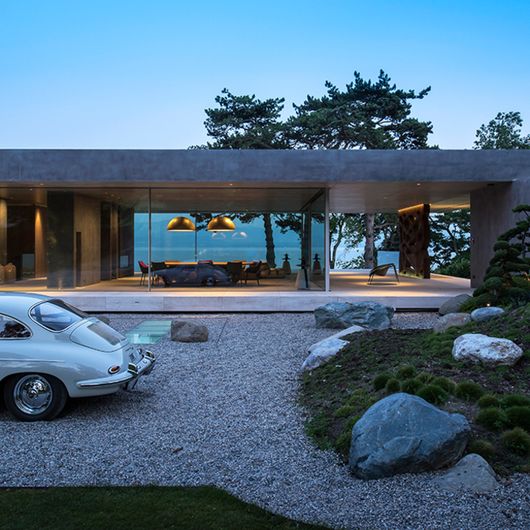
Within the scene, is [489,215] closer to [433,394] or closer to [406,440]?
[433,394]

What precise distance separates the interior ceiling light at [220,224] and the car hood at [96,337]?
9045mm

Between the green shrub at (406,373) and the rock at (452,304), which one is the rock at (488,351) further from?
the rock at (452,304)

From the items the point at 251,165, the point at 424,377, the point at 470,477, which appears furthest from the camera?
the point at 251,165

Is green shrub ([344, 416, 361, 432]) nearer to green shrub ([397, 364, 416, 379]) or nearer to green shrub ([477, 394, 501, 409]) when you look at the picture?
green shrub ([397, 364, 416, 379])

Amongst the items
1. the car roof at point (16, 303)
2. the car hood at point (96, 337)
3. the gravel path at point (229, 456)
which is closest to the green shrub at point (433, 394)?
the gravel path at point (229, 456)

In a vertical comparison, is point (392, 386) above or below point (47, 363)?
below

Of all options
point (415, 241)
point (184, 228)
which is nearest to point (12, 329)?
point (184, 228)

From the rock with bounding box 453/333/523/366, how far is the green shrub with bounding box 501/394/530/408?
39.4 inches

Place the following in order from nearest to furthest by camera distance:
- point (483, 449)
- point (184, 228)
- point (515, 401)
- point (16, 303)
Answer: point (483, 449)
point (515, 401)
point (16, 303)
point (184, 228)

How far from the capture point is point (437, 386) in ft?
16.7

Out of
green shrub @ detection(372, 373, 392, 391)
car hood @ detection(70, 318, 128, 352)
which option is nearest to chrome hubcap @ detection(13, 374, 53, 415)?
car hood @ detection(70, 318, 128, 352)

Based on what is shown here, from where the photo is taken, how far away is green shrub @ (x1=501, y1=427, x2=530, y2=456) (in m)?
4.24

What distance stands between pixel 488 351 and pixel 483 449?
1854mm

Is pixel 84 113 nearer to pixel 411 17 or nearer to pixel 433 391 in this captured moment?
pixel 411 17
